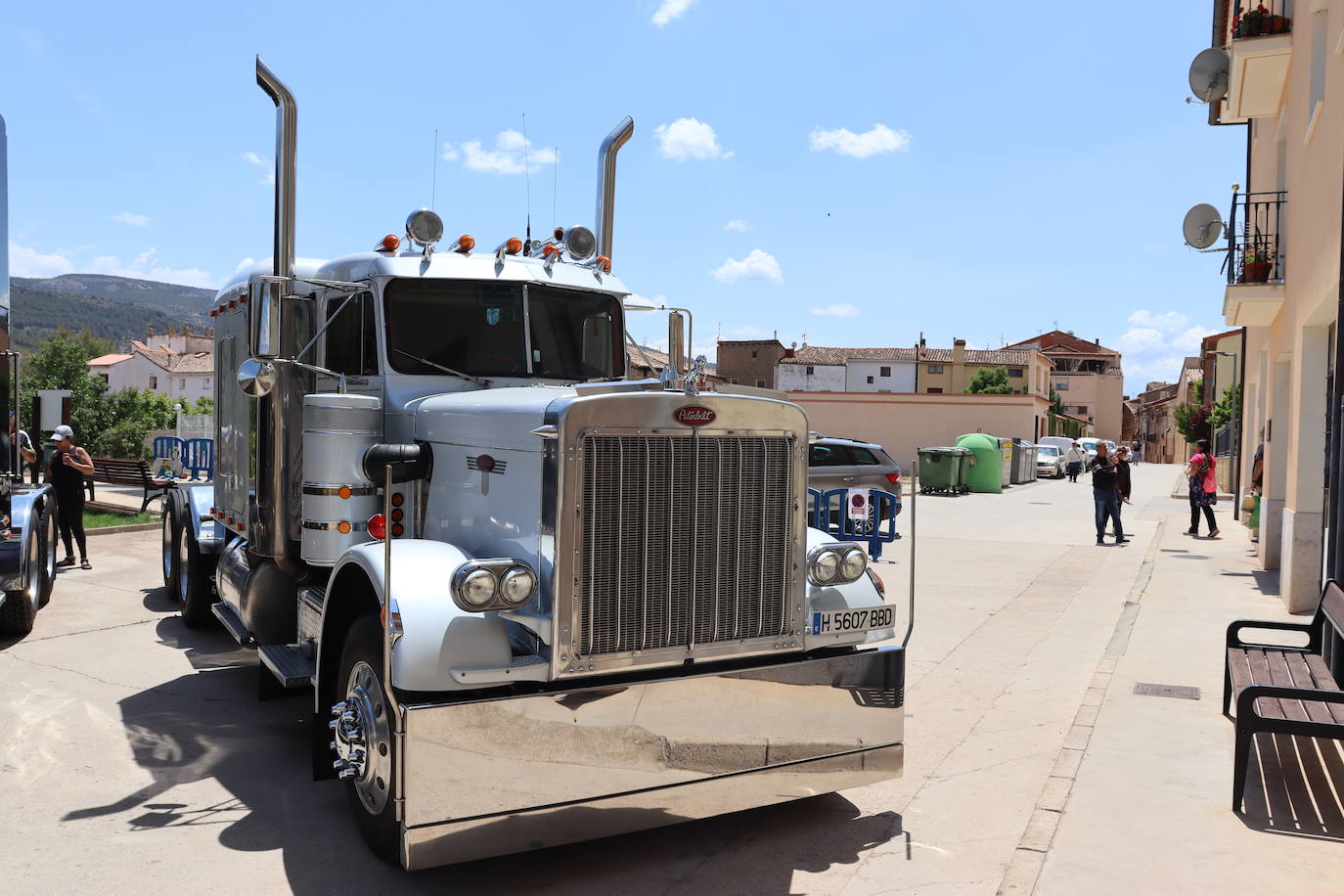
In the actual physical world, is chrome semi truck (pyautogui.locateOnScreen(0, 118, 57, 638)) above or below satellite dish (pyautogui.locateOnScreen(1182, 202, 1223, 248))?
below

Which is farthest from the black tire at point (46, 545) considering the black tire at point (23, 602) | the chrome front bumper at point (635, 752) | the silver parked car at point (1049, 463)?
the silver parked car at point (1049, 463)

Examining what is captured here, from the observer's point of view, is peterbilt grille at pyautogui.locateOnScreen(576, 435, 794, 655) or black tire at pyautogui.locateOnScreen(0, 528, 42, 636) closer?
peterbilt grille at pyautogui.locateOnScreen(576, 435, 794, 655)

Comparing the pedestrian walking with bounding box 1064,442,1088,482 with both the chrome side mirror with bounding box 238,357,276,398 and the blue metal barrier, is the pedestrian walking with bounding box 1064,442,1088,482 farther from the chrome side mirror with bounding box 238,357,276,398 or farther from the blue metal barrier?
the chrome side mirror with bounding box 238,357,276,398

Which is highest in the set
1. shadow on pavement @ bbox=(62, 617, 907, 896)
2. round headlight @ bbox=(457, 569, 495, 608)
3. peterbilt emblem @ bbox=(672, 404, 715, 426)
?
peterbilt emblem @ bbox=(672, 404, 715, 426)

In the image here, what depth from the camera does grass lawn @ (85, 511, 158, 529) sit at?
16.7 meters

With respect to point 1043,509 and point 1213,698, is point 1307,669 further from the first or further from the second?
point 1043,509

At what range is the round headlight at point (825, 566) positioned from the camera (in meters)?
4.62

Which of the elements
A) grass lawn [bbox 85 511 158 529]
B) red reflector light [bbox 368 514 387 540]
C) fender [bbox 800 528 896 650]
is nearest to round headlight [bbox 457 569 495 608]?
fender [bbox 800 528 896 650]

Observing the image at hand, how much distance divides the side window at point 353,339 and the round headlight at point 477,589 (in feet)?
7.01

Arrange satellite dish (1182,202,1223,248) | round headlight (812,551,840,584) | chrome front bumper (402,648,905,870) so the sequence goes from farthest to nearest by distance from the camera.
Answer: satellite dish (1182,202,1223,248) < round headlight (812,551,840,584) < chrome front bumper (402,648,905,870)

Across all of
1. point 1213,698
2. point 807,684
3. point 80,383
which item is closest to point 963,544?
point 1213,698

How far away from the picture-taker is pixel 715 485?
4223 millimetres

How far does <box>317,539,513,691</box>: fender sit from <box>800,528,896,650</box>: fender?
1345mm

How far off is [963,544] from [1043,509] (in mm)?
9070
